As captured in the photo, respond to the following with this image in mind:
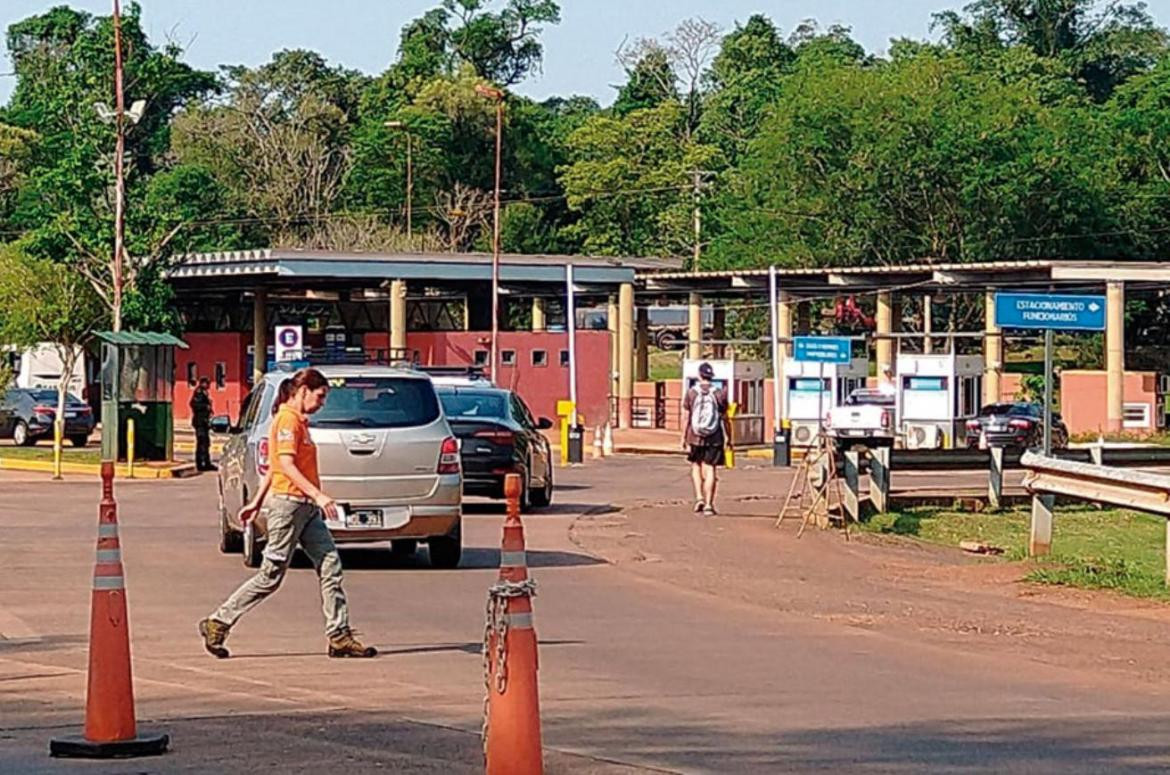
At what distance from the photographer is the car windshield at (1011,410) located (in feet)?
164

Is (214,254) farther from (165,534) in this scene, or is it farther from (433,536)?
(433,536)

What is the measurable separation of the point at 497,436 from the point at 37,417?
82.9 ft

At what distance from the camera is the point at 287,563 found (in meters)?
12.3

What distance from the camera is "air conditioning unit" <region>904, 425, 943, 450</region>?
50281mm

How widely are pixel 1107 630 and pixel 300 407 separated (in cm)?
592

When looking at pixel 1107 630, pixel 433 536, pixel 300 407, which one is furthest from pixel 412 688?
pixel 433 536

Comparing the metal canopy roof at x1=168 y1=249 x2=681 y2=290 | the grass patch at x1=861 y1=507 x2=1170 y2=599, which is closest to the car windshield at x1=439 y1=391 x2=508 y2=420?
the grass patch at x1=861 y1=507 x2=1170 y2=599

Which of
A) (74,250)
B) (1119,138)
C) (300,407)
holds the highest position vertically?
(1119,138)

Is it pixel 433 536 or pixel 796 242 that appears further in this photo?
pixel 796 242

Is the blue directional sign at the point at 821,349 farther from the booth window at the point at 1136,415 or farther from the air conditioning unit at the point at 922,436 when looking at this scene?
the booth window at the point at 1136,415

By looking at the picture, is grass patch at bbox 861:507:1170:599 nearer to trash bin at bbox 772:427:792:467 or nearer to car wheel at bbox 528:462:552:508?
car wheel at bbox 528:462:552:508

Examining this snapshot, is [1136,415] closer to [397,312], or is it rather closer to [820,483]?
[397,312]

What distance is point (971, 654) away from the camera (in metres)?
13.0

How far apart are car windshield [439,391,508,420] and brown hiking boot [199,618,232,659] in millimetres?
13714
